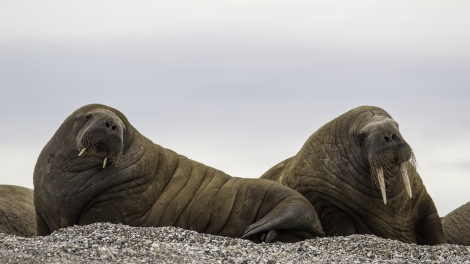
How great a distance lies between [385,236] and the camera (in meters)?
14.0

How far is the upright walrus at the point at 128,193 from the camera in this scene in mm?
13125

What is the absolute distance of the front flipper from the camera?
12844 mm

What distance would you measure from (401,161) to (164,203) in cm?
278

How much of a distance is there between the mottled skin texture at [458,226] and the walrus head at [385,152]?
7.15ft

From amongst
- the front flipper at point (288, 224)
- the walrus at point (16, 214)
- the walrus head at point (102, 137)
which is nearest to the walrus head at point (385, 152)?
the front flipper at point (288, 224)

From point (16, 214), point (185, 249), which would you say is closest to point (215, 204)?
point (185, 249)

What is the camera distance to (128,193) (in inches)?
525

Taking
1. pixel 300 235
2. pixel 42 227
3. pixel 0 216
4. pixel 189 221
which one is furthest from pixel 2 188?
pixel 300 235

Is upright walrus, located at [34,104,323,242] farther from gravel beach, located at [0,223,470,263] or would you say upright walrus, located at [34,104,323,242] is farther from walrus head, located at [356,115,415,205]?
gravel beach, located at [0,223,470,263]

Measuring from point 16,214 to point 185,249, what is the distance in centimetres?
429

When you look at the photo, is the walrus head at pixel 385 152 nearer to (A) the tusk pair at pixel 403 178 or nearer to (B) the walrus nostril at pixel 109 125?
(A) the tusk pair at pixel 403 178

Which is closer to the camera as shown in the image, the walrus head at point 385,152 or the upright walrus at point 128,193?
the upright walrus at point 128,193

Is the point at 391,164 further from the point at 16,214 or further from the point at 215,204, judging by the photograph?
the point at 16,214

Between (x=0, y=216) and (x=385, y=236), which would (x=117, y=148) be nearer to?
(x=0, y=216)
